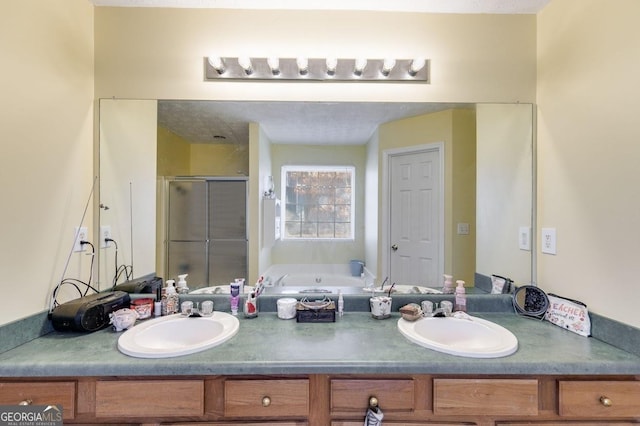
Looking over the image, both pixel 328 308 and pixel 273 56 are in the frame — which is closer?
pixel 328 308

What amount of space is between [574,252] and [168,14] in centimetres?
234

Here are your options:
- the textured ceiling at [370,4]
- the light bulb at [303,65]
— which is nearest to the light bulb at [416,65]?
the textured ceiling at [370,4]

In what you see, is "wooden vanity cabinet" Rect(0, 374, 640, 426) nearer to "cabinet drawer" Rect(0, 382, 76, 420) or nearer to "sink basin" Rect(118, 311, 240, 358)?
"cabinet drawer" Rect(0, 382, 76, 420)

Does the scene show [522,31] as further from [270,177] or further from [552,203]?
[270,177]

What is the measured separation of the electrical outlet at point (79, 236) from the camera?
4.44 ft

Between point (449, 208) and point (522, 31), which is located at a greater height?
point (522, 31)

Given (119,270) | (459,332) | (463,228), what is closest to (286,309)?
(459,332)

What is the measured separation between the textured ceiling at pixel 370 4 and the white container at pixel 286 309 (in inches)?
60.1

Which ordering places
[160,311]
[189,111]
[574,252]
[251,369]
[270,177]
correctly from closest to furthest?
1. [251,369]
2. [574,252]
3. [160,311]
4. [189,111]
5. [270,177]

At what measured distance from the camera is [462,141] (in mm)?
1564

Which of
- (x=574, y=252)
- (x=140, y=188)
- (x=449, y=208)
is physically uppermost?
(x=140, y=188)

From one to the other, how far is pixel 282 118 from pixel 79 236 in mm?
1190

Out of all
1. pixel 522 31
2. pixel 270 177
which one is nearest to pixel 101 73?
pixel 270 177

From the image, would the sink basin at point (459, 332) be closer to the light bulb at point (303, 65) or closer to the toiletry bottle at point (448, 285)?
the toiletry bottle at point (448, 285)
